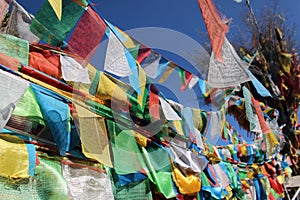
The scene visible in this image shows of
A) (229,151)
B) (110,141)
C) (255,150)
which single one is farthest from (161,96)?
(255,150)

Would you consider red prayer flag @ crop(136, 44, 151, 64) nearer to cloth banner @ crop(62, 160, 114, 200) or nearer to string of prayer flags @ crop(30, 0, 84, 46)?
string of prayer flags @ crop(30, 0, 84, 46)

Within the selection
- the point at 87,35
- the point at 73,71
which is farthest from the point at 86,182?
the point at 87,35

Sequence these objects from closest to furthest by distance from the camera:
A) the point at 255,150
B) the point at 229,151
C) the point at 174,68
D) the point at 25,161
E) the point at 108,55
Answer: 1. the point at 25,161
2. the point at 108,55
3. the point at 174,68
4. the point at 229,151
5. the point at 255,150

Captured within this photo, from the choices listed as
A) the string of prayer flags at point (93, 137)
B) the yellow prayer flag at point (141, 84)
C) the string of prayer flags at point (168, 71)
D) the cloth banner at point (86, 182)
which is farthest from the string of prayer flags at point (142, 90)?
the cloth banner at point (86, 182)

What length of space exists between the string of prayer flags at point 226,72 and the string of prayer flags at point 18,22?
64.0 inches

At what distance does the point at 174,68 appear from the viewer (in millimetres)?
3387

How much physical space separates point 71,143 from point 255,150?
386 centimetres

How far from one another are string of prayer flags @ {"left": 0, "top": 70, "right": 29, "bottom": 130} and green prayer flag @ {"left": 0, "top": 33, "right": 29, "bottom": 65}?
30 cm

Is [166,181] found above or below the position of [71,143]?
below

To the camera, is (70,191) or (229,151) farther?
(229,151)

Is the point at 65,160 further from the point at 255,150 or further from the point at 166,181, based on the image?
the point at 255,150

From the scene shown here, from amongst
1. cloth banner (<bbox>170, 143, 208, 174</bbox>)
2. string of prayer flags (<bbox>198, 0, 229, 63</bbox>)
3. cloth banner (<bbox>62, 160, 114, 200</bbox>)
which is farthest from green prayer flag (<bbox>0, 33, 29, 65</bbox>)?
cloth banner (<bbox>170, 143, 208, 174</bbox>)

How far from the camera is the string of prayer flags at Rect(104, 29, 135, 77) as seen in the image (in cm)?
235

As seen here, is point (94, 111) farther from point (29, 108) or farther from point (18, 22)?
point (18, 22)
